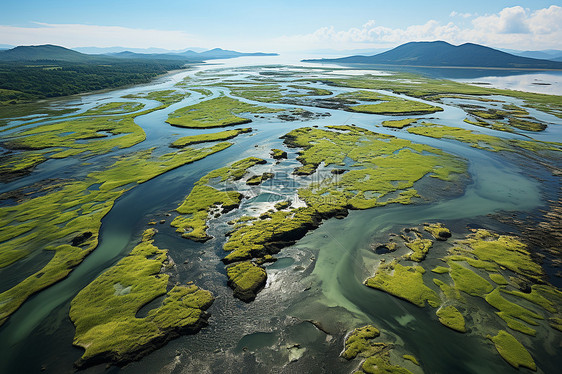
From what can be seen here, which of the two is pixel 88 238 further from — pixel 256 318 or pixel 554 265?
pixel 554 265

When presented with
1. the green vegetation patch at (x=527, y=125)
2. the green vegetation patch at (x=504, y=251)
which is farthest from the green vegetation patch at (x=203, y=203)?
the green vegetation patch at (x=527, y=125)

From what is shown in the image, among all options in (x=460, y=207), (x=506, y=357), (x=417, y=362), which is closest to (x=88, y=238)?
(x=417, y=362)

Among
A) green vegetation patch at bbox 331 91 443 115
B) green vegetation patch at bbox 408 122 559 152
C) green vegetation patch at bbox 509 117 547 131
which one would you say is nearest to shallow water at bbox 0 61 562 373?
green vegetation patch at bbox 408 122 559 152

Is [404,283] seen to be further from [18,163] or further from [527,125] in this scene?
[527,125]

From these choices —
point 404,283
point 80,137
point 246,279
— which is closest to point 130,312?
point 246,279

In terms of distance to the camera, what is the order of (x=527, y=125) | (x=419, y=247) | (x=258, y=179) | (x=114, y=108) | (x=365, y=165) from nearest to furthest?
(x=419, y=247), (x=258, y=179), (x=365, y=165), (x=527, y=125), (x=114, y=108)

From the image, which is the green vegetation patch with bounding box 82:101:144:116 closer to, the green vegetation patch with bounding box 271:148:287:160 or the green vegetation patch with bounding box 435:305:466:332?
the green vegetation patch with bounding box 271:148:287:160

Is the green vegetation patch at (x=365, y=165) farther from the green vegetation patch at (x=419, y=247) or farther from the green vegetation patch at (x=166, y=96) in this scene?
the green vegetation patch at (x=166, y=96)
